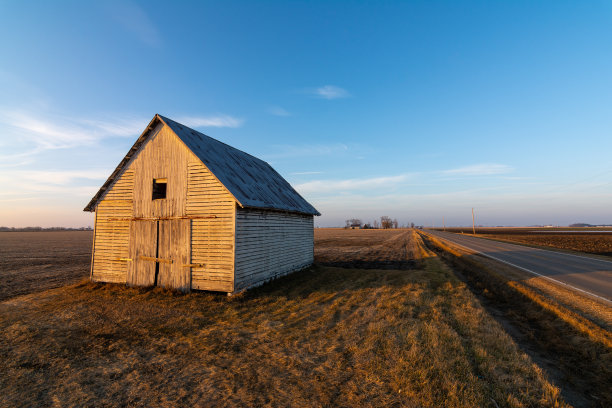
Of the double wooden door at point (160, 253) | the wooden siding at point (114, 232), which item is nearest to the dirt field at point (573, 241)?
the double wooden door at point (160, 253)

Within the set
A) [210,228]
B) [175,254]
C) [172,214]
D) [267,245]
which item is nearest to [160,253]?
[175,254]

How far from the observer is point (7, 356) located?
20.8 ft

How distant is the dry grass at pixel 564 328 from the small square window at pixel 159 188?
1492 centimetres

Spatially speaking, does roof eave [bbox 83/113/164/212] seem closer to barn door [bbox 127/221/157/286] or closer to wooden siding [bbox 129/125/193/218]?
wooden siding [bbox 129/125/193/218]

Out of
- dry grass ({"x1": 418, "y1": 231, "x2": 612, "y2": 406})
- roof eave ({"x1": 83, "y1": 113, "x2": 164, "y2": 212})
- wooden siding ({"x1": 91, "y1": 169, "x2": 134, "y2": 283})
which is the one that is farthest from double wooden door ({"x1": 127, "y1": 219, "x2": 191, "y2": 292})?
dry grass ({"x1": 418, "y1": 231, "x2": 612, "y2": 406})

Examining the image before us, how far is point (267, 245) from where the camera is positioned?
13844 mm

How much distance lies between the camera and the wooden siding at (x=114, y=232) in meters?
13.8

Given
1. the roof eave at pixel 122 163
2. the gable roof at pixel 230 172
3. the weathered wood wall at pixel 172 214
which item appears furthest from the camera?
the roof eave at pixel 122 163

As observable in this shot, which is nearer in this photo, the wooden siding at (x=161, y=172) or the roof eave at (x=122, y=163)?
the wooden siding at (x=161, y=172)

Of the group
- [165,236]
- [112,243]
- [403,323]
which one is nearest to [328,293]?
[403,323]

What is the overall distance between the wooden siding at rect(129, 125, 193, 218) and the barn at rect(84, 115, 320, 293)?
0.05m

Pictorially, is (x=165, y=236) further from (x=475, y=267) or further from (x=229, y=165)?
(x=475, y=267)

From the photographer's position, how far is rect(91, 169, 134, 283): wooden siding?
1381 centimetres

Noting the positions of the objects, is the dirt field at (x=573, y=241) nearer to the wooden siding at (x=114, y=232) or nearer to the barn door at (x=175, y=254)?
the barn door at (x=175, y=254)
